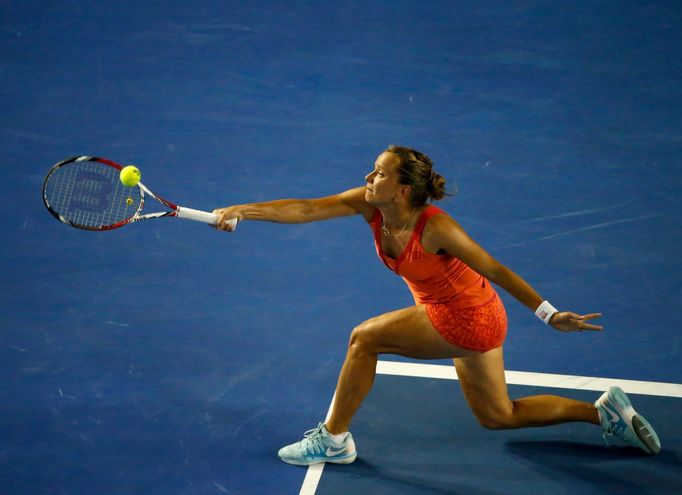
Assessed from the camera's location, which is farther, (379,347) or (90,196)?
(90,196)

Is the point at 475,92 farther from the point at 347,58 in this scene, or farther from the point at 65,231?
the point at 65,231

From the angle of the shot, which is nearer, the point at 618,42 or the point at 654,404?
the point at 654,404

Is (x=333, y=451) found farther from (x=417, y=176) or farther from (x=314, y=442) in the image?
(x=417, y=176)

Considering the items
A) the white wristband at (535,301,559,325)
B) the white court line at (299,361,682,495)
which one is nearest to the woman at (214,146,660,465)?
the white wristband at (535,301,559,325)

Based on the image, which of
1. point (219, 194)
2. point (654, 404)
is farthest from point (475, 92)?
point (654, 404)

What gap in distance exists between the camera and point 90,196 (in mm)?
6387

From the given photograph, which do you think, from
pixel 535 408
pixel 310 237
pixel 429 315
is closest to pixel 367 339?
pixel 429 315

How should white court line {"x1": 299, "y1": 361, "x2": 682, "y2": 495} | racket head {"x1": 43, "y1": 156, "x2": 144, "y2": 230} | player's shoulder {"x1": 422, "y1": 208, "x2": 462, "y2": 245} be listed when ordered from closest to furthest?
player's shoulder {"x1": 422, "y1": 208, "x2": 462, "y2": 245} → white court line {"x1": 299, "y1": 361, "x2": 682, "y2": 495} → racket head {"x1": 43, "y1": 156, "x2": 144, "y2": 230}

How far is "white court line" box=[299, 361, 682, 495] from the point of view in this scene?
20.6ft

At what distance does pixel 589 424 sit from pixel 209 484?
2.22m

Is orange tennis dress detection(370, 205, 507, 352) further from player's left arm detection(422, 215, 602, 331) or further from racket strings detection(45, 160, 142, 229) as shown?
racket strings detection(45, 160, 142, 229)

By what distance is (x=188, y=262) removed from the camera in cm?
762

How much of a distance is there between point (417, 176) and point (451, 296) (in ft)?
2.13

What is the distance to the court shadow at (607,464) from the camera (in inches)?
216
